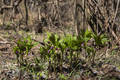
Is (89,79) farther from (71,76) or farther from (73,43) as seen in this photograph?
(73,43)

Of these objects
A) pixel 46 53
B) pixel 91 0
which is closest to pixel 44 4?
pixel 91 0

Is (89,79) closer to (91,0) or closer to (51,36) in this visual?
(51,36)

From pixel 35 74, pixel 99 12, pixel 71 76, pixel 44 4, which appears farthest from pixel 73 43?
pixel 44 4

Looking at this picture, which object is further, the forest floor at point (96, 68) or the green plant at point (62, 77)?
the green plant at point (62, 77)

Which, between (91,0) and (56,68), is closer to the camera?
(56,68)

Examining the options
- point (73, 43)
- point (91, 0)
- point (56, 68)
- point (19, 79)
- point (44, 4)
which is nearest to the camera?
point (73, 43)

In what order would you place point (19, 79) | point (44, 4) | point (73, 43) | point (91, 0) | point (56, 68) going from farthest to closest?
point (44, 4) → point (91, 0) → point (56, 68) → point (19, 79) → point (73, 43)

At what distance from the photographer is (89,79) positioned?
2.53 meters

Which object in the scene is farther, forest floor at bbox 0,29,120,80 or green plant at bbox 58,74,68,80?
green plant at bbox 58,74,68,80

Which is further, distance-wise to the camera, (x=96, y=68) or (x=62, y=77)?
(x=96, y=68)

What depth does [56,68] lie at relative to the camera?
288 cm

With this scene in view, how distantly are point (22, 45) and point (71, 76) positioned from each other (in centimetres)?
78

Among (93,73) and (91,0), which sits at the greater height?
(91,0)

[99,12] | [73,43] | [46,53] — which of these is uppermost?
[99,12]
